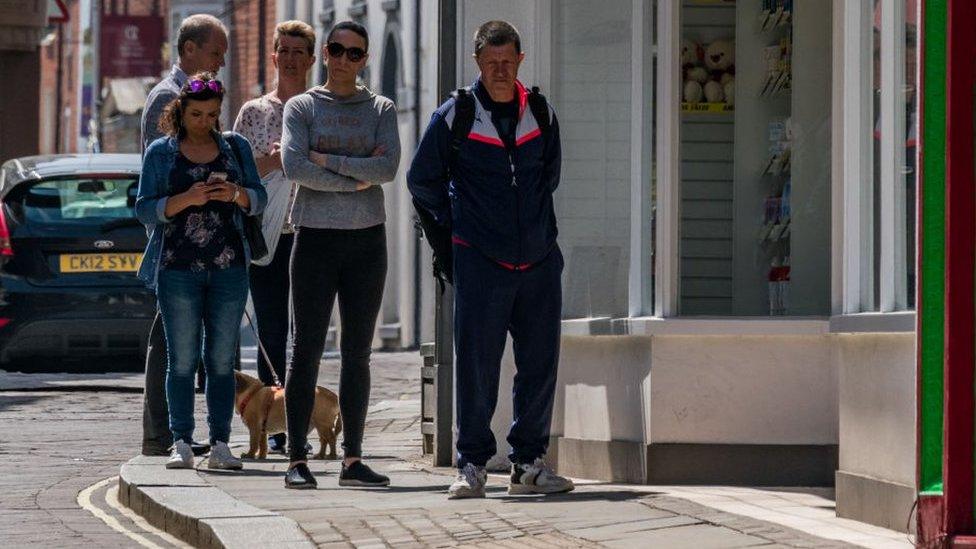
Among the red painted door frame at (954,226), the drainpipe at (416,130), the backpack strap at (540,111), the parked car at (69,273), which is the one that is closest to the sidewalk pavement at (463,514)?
the red painted door frame at (954,226)

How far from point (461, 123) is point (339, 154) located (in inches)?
28.8

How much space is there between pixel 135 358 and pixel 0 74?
19360 millimetres

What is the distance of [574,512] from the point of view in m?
7.77

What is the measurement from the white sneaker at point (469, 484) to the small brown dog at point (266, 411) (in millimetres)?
1925

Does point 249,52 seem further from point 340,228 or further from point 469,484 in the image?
point 469,484

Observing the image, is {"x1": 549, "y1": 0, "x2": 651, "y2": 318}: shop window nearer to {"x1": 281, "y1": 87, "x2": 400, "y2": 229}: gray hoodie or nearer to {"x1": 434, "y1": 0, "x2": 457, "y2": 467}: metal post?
{"x1": 434, "y1": 0, "x2": 457, "y2": 467}: metal post

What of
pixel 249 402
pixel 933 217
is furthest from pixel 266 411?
pixel 933 217

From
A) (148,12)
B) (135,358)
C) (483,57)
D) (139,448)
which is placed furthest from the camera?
(148,12)

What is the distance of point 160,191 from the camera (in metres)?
9.81

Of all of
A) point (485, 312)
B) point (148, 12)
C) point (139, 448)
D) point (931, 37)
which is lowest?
point (139, 448)

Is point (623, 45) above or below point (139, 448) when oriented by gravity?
above

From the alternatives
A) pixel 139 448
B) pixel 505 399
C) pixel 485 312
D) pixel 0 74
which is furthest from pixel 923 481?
pixel 0 74

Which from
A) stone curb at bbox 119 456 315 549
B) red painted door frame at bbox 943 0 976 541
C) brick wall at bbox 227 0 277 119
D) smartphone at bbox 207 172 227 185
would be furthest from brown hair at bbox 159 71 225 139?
brick wall at bbox 227 0 277 119

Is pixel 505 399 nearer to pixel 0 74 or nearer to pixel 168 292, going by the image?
pixel 168 292
